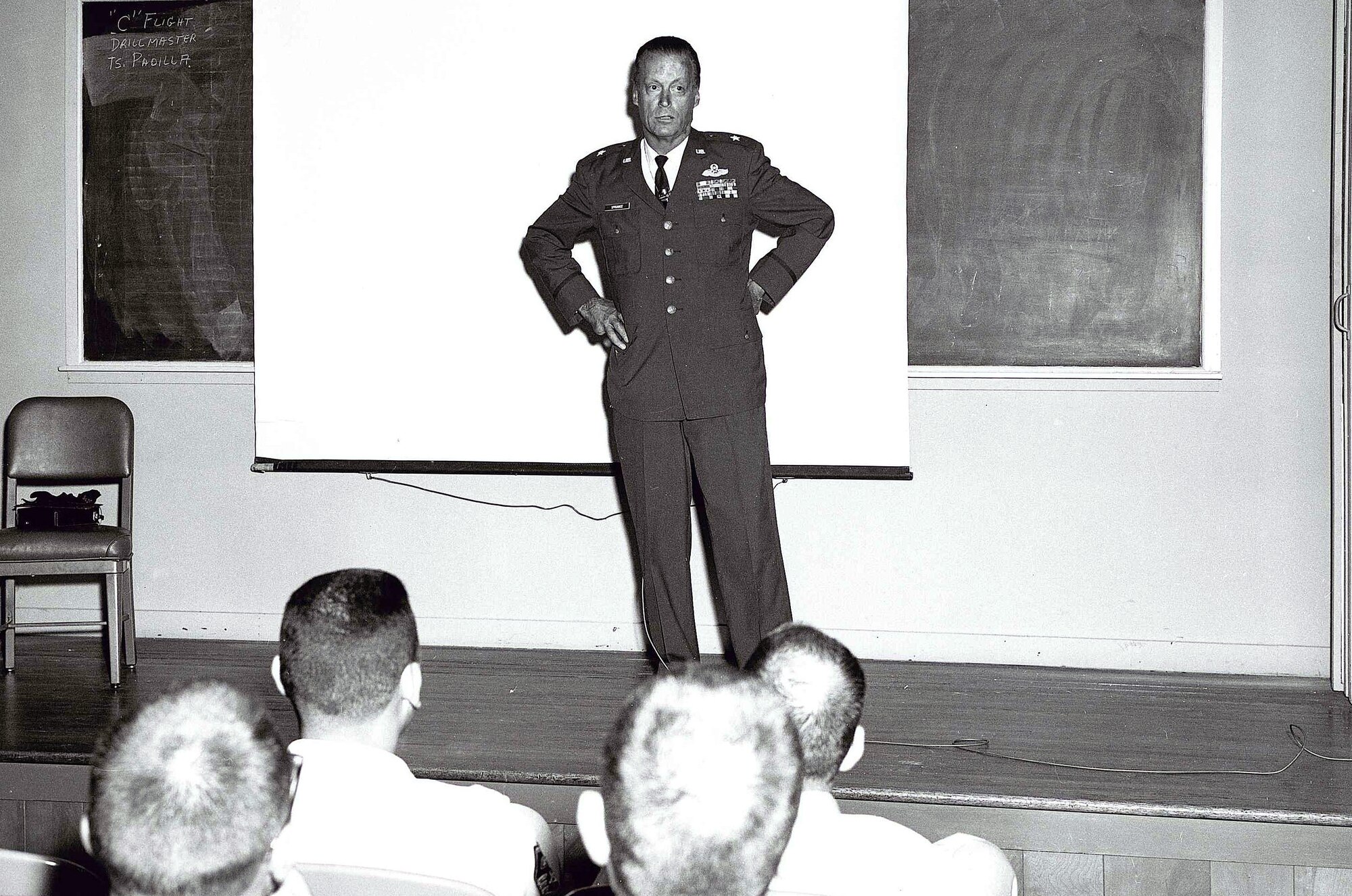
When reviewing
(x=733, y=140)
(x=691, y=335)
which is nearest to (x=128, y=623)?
(x=691, y=335)

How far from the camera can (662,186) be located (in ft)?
9.94

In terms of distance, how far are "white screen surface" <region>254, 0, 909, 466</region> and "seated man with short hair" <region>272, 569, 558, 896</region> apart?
2.11 meters

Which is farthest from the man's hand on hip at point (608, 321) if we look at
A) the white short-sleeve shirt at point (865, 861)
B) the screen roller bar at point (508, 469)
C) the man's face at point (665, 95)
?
the white short-sleeve shirt at point (865, 861)

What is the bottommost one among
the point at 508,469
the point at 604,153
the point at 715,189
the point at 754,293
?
the point at 508,469

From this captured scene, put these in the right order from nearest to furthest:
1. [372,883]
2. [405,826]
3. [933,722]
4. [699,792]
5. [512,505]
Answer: [699,792] < [372,883] < [405,826] < [933,722] < [512,505]

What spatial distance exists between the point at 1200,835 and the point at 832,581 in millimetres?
1526

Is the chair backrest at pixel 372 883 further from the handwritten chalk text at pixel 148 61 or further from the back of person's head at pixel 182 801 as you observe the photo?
the handwritten chalk text at pixel 148 61

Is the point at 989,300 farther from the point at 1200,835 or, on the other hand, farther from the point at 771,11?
the point at 1200,835

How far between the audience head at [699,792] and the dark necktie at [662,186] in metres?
2.25

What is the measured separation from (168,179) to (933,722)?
2846 millimetres

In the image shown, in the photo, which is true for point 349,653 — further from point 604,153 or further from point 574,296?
point 604,153

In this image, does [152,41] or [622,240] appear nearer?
[622,240]

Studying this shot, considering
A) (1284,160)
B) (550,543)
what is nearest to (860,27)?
(1284,160)

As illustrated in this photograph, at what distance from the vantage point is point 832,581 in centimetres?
357
